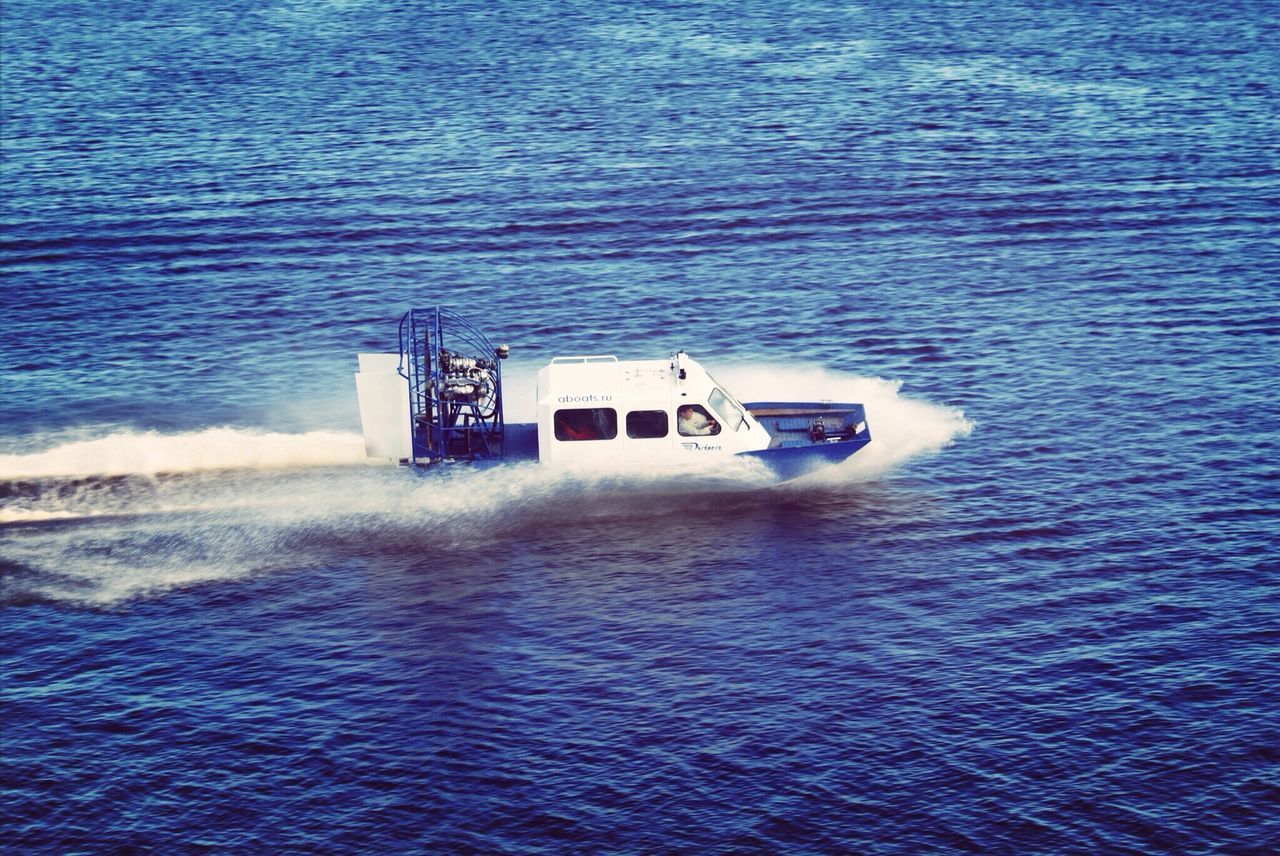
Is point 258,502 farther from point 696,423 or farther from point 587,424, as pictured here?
point 696,423

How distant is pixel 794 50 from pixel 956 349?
150 ft

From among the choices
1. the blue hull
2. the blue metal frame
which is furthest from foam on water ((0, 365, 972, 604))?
the blue metal frame

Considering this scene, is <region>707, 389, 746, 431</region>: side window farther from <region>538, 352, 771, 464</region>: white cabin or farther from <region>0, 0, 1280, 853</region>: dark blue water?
<region>0, 0, 1280, 853</region>: dark blue water

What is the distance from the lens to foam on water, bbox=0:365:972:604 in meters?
42.5

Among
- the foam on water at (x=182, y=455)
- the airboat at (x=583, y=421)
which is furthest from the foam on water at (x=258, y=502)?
the airboat at (x=583, y=421)

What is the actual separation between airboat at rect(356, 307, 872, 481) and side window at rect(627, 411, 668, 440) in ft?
0.10

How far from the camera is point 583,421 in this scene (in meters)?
44.1

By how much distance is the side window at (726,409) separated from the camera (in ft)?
146

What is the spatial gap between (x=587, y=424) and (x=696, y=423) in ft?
10.4

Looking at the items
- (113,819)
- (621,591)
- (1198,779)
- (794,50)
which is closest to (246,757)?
(113,819)

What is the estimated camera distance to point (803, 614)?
40062 millimetres

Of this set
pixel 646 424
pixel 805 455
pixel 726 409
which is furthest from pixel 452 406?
pixel 805 455

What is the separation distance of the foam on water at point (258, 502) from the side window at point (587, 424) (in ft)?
3.71

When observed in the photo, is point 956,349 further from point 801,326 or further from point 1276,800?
point 1276,800
